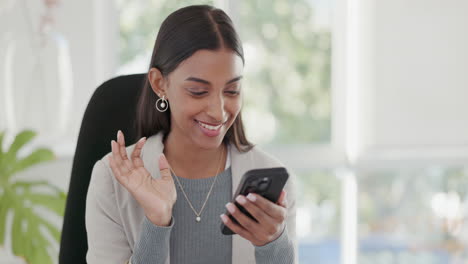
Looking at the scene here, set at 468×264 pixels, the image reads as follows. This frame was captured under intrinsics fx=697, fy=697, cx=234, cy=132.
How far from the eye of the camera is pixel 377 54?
130 inches

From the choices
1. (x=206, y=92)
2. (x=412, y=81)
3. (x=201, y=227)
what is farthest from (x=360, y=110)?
(x=206, y=92)

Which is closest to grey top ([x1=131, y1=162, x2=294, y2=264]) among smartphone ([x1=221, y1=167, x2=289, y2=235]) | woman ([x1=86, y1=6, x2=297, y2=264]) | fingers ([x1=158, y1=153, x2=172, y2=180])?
woman ([x1=86, y1=6, x2=297, y2=264])

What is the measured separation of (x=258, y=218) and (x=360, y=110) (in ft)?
6.80

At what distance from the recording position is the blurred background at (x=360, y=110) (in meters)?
3.29

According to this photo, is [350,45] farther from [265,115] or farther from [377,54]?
[265,115]

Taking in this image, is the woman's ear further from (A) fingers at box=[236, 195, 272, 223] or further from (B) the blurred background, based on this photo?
(B) the blurred background

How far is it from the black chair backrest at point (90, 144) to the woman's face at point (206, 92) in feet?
0.57

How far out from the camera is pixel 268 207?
4.41ft

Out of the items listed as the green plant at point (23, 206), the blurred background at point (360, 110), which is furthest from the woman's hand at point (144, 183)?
the blurred background at point (360, 110)

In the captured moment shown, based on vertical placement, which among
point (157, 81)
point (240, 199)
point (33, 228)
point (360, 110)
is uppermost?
point (157, 81)

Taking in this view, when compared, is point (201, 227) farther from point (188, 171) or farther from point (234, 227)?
point (234, 227)

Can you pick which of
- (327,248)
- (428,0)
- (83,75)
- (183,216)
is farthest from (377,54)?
(183,216)

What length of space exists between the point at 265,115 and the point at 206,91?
1946mm

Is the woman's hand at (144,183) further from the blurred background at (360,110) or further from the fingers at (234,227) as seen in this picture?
the blurred background at (360,110)
